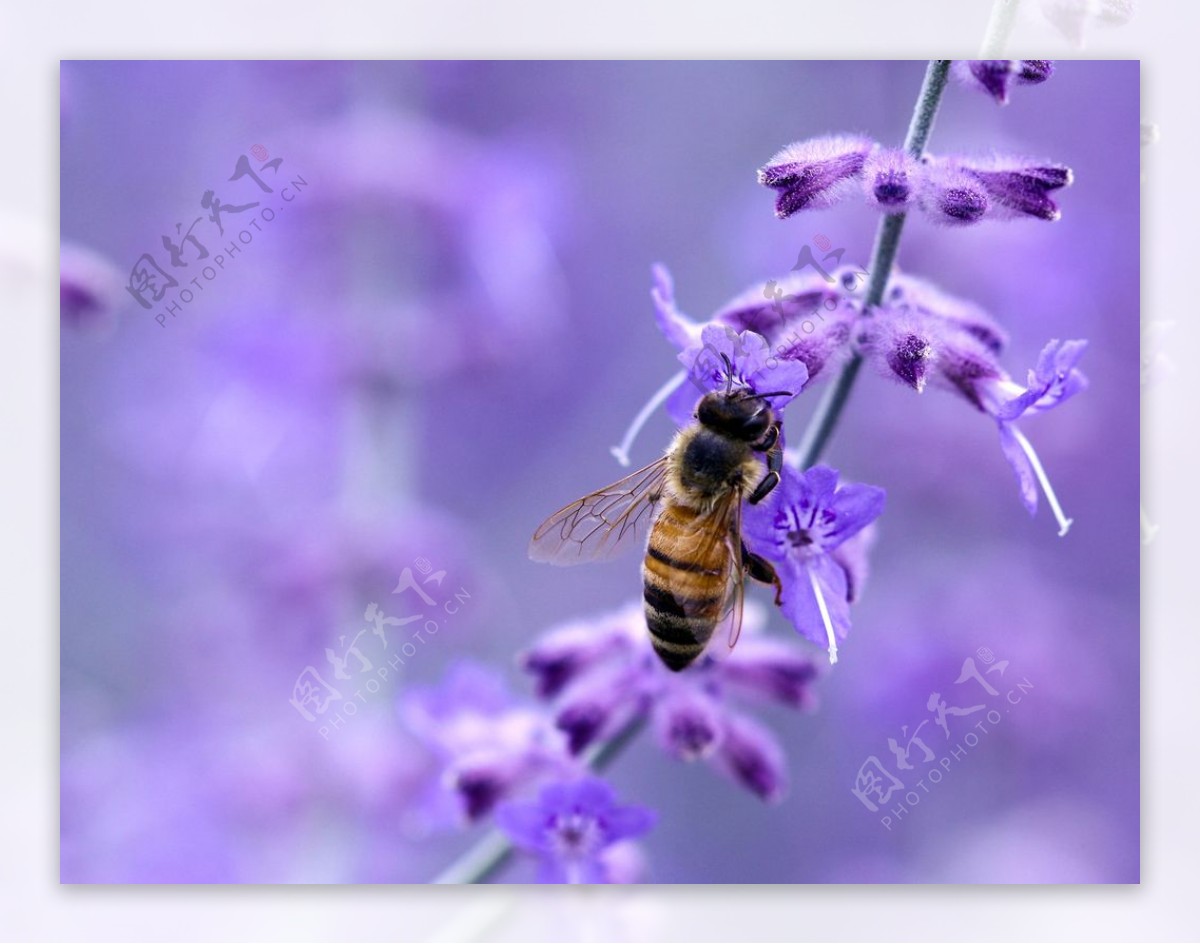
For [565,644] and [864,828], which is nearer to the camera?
[565,644]

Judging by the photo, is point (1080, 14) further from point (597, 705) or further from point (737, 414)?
point (597, 705)

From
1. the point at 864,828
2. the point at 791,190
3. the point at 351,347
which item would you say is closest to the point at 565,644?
the point at 791,190

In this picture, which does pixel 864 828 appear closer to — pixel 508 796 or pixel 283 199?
pixel 508 796

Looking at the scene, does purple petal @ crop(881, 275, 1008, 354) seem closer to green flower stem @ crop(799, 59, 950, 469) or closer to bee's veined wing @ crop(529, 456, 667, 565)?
green flower stem @ crop(799, 59, 950, 469)

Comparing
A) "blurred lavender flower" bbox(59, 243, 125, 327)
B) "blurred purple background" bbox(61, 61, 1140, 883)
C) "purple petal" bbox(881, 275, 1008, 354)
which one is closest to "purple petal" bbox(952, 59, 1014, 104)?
"purple petal" bbox(881, 275, 1008, 354)

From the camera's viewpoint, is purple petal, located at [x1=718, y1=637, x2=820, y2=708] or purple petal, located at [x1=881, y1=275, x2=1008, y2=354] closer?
purple petal, located at [x1=881, y1=275, x2=1008, y2=354]

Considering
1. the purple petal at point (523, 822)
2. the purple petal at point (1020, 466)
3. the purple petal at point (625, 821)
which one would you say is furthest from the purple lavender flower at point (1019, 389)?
the purple petal at point (523, 822)
